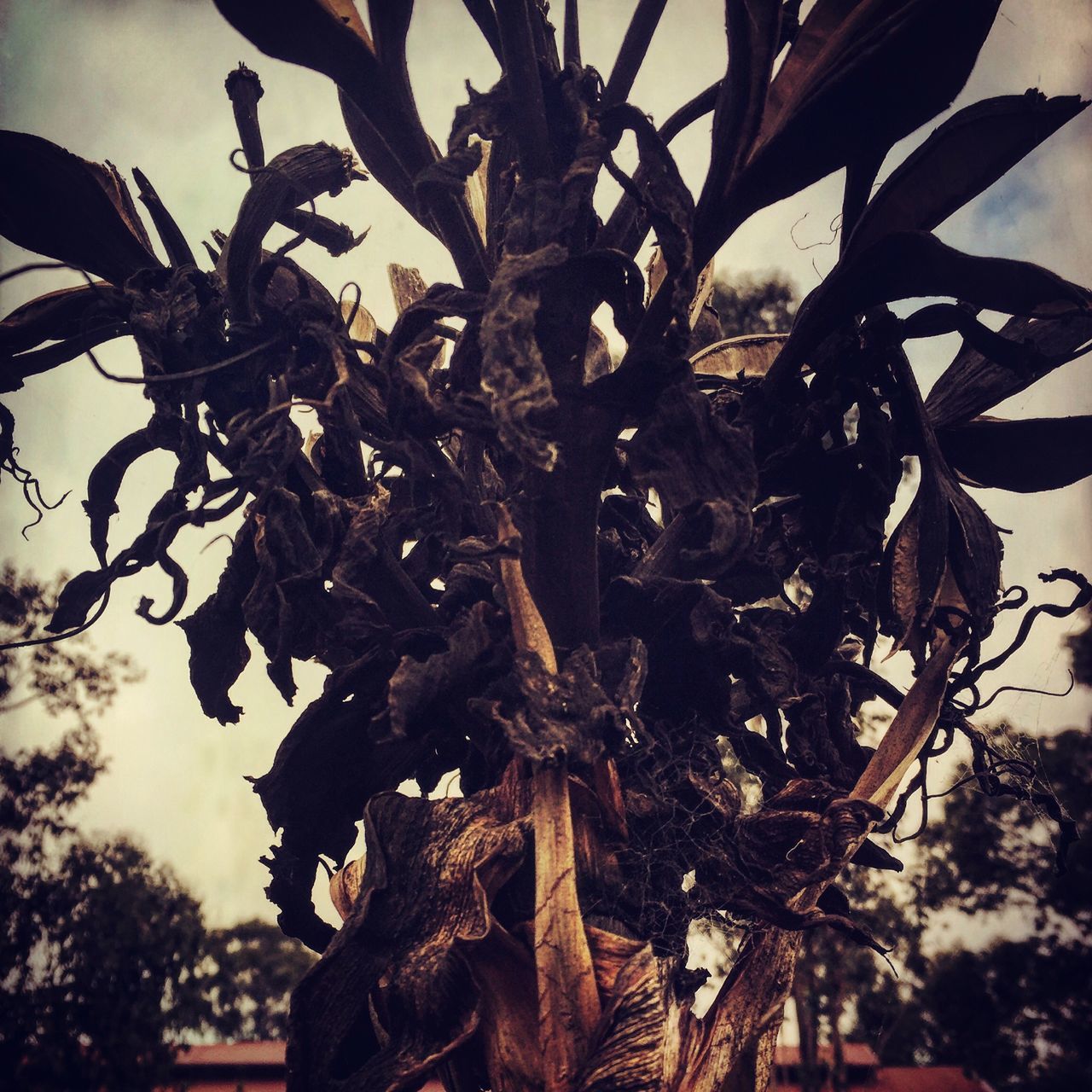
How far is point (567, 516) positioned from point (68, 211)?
1.75 meters

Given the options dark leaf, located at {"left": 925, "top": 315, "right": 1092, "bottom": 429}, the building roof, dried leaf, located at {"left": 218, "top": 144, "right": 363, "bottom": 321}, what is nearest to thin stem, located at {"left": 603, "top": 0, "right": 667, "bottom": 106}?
dried leaf, located at {"left": 218, "top": 144, "right": 363, "bottom": 321}

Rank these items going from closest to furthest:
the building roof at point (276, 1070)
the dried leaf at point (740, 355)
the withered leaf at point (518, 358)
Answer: the withered leaf at point (518, 358) < the dried leaf at point (740, 355) < the building roof at point (276, 1070)

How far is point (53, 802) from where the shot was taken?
527 centimetres

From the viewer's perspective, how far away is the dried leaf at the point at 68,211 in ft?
9.27

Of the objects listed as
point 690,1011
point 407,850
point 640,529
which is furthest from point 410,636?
point 690,1011

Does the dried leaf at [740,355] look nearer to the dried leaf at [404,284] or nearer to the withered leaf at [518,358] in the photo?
the dried leaf at [404,284]

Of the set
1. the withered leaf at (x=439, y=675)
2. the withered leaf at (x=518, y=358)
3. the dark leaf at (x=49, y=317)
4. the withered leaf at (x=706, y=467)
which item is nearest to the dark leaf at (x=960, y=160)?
the withered leaf at (x=706, y=467)

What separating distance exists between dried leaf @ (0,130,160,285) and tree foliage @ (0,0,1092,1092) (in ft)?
0.04

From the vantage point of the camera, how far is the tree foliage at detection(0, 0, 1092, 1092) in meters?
2.33

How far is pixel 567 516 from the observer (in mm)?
2723

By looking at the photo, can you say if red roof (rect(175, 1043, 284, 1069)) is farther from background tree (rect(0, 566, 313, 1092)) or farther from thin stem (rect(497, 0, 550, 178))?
thin stem (rect(497, 0, 550, 178))

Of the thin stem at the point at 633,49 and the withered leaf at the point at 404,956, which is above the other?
the thin stem at the point at 633,49

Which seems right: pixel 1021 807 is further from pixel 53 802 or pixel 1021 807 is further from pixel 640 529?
pixel 53 802

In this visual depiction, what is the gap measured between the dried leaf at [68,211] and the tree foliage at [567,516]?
0.01 metres
